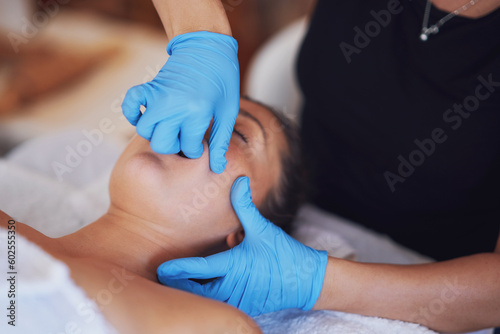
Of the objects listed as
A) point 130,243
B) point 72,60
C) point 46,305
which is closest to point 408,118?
point 130,243

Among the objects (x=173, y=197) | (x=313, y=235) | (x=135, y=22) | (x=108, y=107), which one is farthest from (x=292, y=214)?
(x=135, y=22)

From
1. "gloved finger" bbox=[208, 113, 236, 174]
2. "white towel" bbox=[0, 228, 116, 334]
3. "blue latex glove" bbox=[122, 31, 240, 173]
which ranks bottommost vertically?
"white towel" bbox=[0, 228, 116, 334]

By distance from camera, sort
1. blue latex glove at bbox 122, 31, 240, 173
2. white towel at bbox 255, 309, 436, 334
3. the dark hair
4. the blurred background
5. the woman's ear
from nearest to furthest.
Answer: blue latex glove at bbox 122, 31, 240, 173 < white towel at bbox 255, 309, 436, 334 < the woman's ear < the dark hair < the blurred background

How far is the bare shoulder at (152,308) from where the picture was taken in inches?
31.1

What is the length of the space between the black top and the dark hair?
17 centimetres

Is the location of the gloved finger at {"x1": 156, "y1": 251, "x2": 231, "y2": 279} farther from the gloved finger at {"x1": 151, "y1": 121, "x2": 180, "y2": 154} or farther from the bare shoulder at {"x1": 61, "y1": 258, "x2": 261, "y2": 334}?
the gloved finger at {"x1": 151, "y1": 121, "x2": 180, "y2": 154}

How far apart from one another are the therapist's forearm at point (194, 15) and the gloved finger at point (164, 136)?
0.89ft

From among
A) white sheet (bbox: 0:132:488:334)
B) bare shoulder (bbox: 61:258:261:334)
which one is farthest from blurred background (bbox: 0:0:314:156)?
bare shoulder (bbox: 61:258:261:334)

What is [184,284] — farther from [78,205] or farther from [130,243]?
[78,205]

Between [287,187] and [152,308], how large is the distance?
61 centimetres

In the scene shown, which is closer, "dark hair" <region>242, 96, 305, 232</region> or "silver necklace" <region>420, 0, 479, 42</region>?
"silver necklace" <region>420, 0, 479, 42</region>

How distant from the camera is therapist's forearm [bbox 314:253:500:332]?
3.26 ft

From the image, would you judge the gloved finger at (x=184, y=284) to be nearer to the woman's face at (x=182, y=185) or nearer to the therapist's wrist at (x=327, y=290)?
the woman's face at (x=182, y=185)

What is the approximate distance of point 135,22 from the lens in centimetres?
331
